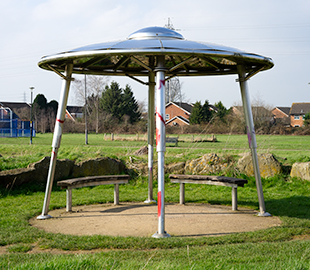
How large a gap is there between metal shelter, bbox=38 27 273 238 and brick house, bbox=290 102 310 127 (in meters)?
78.0

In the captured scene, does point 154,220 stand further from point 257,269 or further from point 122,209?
point 257,269

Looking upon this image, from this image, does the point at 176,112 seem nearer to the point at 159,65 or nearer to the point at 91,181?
the point at 91,181

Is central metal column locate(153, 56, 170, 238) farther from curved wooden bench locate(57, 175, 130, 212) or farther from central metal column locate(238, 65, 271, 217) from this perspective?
curved wooden bench locate(57, 175, 130, 212)

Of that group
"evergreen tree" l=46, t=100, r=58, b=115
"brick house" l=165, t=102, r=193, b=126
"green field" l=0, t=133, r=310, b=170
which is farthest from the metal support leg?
"brick house" l=165, t=102, r=193, b=126

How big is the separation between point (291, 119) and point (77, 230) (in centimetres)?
8307

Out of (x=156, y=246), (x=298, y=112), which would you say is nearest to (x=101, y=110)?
(x=298, y=112)

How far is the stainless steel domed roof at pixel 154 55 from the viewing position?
236 inches

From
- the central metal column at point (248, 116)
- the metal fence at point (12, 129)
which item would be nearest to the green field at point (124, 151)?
the central metal column at point (248, 116)

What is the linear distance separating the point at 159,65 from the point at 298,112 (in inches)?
3201

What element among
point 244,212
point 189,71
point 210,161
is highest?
point 189,71

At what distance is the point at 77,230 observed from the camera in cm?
665

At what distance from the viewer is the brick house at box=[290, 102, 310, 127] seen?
82062 millimetres

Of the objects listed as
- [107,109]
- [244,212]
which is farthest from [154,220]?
[107,109]

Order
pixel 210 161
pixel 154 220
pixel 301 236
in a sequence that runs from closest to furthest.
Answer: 1. pixel 301 236
2. pixel 154 220
3. pixel 210 161
